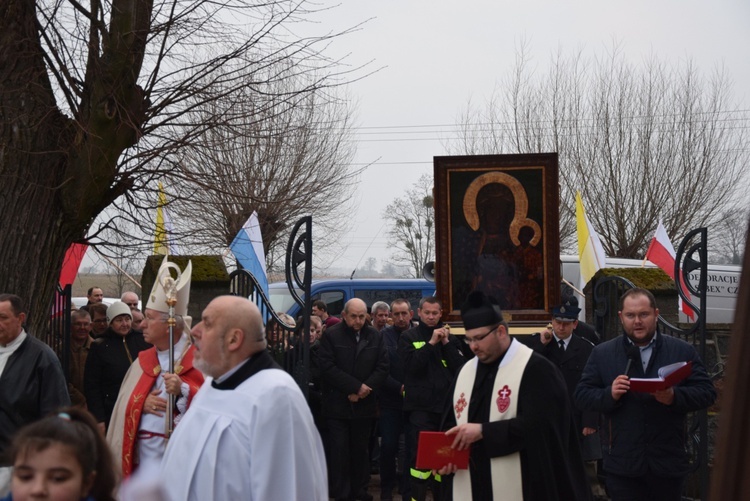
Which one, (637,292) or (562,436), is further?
(637,292)

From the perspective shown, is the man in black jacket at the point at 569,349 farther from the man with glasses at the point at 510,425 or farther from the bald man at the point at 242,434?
the bald man at the point at 242,434

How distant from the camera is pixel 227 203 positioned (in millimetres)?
9375

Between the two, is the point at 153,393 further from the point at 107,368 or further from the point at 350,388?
the point at 350,388

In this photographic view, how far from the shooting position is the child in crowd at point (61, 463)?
292 cm

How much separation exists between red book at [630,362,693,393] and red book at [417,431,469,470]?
135 cm

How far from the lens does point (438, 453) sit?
18.7ft

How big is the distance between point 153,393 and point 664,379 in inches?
130

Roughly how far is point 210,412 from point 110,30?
493 centimetres

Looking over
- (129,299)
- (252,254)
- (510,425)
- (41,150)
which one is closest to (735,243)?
(510,425)

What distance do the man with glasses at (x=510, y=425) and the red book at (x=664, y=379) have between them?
31.0 inches

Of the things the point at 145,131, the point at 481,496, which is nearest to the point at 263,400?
the point at 481,496

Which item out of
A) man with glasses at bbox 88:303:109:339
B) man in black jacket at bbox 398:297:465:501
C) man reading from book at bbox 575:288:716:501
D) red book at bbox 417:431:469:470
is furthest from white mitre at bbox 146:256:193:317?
man with glasses at bbox 88:303:109:339

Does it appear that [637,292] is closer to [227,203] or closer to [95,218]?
[227,203]

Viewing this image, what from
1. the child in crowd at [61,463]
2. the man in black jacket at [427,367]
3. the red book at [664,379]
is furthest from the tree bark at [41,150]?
the child in crowd at [61,463]
